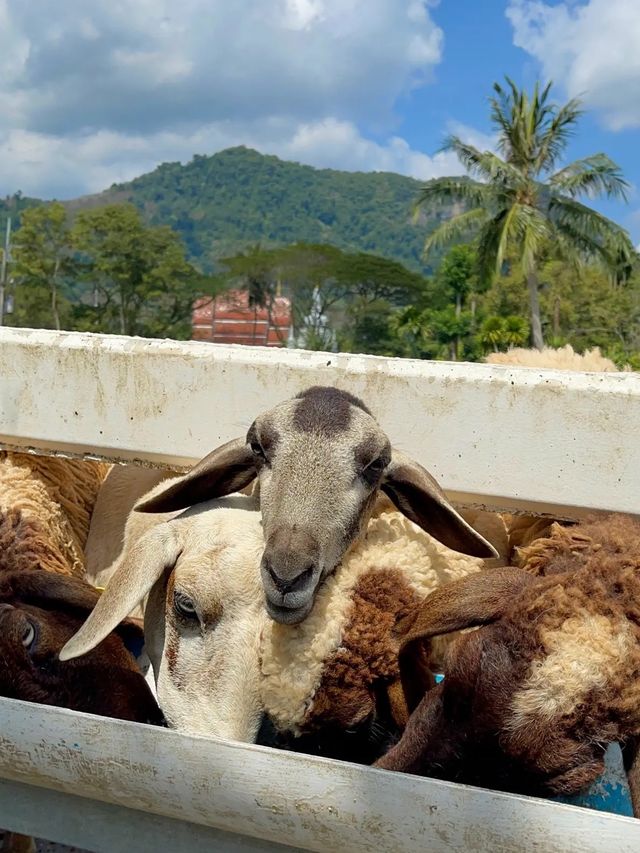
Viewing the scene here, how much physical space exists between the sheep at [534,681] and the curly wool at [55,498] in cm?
182

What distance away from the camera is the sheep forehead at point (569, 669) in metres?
2.18

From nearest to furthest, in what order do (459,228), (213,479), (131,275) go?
(213,479) < (459,228) < (131,275)

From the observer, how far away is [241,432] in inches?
136

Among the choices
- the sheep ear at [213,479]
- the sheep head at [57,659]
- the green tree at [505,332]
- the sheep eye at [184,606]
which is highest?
the green tree at [505,332]

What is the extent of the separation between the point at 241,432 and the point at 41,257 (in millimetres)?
60550

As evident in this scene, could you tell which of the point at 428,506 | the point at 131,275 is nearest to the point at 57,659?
the point at 428,506

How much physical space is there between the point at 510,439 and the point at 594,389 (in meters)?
0.33

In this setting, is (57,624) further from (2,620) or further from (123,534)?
(123,534)

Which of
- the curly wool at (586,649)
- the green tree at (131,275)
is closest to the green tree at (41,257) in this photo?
the green tree at (131,275)

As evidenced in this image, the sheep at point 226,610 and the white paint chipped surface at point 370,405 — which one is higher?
the white paint chipped surface at point 370,405

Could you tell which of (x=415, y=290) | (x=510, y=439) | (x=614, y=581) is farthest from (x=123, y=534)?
(x=415, y=290)

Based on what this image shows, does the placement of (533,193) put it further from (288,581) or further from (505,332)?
(288,581)

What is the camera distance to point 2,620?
2.82 m

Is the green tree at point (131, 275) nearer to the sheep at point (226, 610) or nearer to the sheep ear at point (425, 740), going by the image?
the sheep at point (226, 610)
